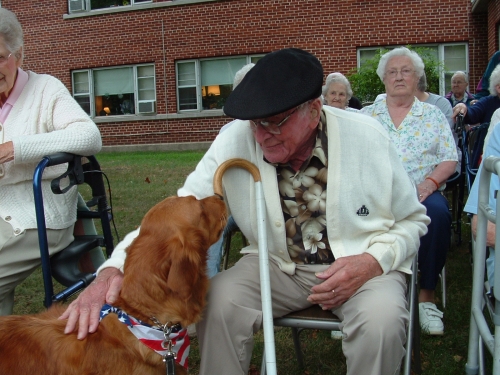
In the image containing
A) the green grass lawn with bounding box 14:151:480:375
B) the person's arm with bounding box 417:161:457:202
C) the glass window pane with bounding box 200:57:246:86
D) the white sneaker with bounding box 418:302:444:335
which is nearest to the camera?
the green grass lawn with bounding box 14:151:480:375

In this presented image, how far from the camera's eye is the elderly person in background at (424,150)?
→ 4.04 metres

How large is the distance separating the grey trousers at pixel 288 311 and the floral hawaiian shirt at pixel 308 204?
90mm

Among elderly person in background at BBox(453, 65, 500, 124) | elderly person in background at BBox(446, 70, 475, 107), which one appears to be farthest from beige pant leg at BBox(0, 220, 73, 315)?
→ elderly person in background at BBox(446, 70, 475, 107)

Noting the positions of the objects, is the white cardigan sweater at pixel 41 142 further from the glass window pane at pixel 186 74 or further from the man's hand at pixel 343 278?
the glass window pane at pixel 186 74

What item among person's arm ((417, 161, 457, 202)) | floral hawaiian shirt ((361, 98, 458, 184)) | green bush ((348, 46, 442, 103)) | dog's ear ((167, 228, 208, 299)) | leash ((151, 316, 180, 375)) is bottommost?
leash ((151, 316, 180, 375))

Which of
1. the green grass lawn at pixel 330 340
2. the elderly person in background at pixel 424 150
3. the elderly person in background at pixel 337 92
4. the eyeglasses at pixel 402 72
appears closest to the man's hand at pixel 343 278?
the green grass lawn at pixel 330 340

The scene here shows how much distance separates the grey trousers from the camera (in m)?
2.23

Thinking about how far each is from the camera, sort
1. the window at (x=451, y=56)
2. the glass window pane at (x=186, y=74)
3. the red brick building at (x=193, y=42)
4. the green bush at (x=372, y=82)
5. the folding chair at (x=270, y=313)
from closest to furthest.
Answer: the folding chair at (x=270, y=313) → the green bush at (x=372, y=82) → the red brick building at (x=193, y=42) → the window at (x=451, y=56) → the glass window pane at (x=186, y=74)

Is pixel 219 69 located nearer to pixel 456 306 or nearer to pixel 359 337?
pixel 456 306

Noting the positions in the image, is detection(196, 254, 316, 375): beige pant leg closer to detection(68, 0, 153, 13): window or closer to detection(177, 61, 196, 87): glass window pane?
detection(177, 61, 196, 87): glass window pane

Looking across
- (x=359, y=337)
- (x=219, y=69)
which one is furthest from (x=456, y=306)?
(x=219, y=69)

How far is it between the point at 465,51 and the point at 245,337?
49.1 ft

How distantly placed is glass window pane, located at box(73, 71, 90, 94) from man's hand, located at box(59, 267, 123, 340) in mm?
17386

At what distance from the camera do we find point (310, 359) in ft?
12.1
